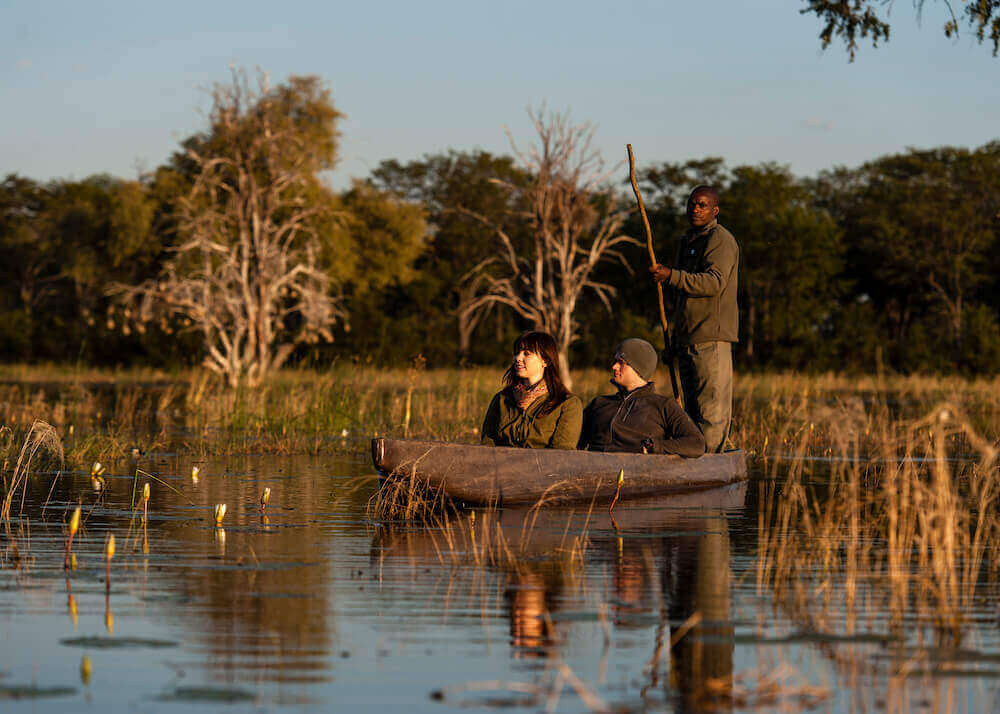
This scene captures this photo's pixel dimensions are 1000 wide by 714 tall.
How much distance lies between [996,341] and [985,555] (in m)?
49.7

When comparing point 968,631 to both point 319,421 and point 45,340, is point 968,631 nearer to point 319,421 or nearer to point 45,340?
point 319,421

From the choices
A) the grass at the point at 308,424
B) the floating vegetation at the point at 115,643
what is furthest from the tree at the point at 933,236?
the floating vegetation at the point at 115,643

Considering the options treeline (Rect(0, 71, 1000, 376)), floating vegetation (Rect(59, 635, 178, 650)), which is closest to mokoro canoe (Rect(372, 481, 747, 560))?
floating vegetation (Rect(59, 635, 178, 650))

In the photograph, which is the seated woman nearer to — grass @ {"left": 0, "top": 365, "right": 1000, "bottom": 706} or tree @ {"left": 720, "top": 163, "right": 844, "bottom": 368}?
grass @ {"left": 0, "top": 365, "right": 1000, "bottom": 706}

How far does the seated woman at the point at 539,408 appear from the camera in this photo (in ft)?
35.3

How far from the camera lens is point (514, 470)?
1063 cm

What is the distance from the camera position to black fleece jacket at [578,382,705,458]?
38.4ft

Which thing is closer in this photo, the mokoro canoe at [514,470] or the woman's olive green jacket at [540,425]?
the mokoro canoe at [514,470]

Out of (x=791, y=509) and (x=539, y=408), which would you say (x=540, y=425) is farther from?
(x=791, y=509)

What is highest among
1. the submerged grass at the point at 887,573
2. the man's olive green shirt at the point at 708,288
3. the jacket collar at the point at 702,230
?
the jacket collar at the point at 702,230

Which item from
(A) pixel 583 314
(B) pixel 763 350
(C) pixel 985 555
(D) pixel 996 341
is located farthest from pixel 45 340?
(C) pixel 985 555

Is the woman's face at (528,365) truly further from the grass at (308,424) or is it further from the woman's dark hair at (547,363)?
the grass at (308,424)

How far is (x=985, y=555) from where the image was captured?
852cm

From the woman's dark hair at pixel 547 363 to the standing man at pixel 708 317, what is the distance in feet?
5.93
